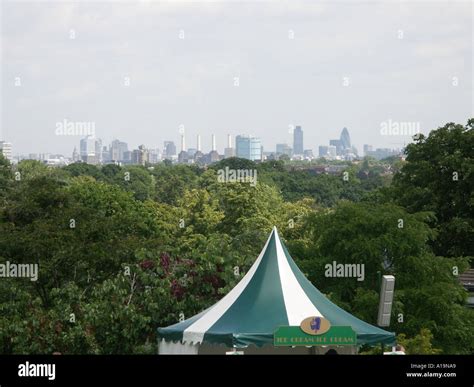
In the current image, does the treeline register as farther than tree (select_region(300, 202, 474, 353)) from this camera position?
No

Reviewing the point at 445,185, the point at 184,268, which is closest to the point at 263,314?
the point at 184,268

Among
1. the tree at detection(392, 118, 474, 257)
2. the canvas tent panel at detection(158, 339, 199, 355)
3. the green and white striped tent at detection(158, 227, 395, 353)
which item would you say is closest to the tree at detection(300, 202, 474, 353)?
the green and white striped tent at detection(158, 227, 395, 353)

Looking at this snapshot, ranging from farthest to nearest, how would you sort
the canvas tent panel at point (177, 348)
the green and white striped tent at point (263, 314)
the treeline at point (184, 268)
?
the treeline at point (184, 268) → the canvas tent panel at point (177, 348) → the green and white striped tent at point (263, 314)

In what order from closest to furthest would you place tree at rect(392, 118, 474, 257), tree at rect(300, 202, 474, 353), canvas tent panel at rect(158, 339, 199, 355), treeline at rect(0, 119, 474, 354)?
canvas tent panel at rect(158, 339, 199, 355) → treeline at rect(0, 119, 474, 354) → tree at rect(300, 202, 474, 353) → tree at rect(392, 118, 474, 257)

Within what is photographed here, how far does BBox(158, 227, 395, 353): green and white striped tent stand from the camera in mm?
23453

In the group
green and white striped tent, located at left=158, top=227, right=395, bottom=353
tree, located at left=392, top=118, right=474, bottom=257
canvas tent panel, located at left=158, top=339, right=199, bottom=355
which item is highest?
tree, located at left=392, top=118, right=474, bottom=257

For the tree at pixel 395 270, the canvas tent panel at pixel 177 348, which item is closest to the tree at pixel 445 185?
the tree at pixel 395 270

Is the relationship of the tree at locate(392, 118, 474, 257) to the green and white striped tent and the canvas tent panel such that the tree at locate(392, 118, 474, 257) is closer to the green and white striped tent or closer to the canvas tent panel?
the green and white striped tent

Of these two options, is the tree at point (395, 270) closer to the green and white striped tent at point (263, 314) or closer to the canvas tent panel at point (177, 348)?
the green and white striped tent at point (263, 314)

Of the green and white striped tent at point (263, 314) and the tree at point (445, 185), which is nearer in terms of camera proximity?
the green and white striped tent at point (263, 314)

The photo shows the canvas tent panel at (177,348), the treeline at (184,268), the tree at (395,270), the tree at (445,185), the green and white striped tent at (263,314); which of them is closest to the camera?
the green and white striped tent at (263,314)

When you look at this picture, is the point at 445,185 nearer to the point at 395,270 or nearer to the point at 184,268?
the point at 395,270

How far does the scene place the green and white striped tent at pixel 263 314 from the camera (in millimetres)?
23453
